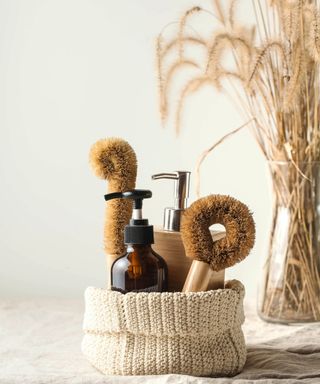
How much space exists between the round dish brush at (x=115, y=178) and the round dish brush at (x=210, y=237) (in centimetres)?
8

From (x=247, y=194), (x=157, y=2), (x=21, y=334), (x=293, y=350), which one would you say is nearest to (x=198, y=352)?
(x=293, y=350)

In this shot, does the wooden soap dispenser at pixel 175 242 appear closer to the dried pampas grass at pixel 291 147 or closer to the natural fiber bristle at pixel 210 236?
the natural fiber bristle at pixel 210 236

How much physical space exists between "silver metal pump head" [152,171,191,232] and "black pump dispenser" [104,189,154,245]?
0.15 ft

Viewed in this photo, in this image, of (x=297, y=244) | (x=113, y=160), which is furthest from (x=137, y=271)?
(x=297, y=244)

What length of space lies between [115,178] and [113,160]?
17mm

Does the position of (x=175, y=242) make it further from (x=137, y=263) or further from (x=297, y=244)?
(x=297, y=244)

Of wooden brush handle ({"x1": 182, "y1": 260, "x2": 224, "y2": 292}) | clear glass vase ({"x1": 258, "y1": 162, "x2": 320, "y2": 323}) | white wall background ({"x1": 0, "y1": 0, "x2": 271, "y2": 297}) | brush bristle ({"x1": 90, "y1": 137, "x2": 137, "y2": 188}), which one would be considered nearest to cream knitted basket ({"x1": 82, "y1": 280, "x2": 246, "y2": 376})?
wooden brush handle ({"x1": 182, "y1": 260, "x2": 224, "y2": 292})

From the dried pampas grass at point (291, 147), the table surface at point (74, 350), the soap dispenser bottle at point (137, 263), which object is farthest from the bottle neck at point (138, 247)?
the dried pampas grass at point (291, 147)

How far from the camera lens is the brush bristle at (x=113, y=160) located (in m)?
0.69

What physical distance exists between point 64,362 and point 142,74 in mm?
544

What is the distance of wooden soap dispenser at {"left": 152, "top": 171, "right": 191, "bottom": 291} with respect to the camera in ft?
2.25

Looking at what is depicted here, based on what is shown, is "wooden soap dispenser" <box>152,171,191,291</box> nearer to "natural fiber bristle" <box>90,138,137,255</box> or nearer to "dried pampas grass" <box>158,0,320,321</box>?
"natural fiber bristle" <box>90,138,137,255</box>

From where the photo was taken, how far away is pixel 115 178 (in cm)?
69

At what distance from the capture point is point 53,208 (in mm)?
1174
